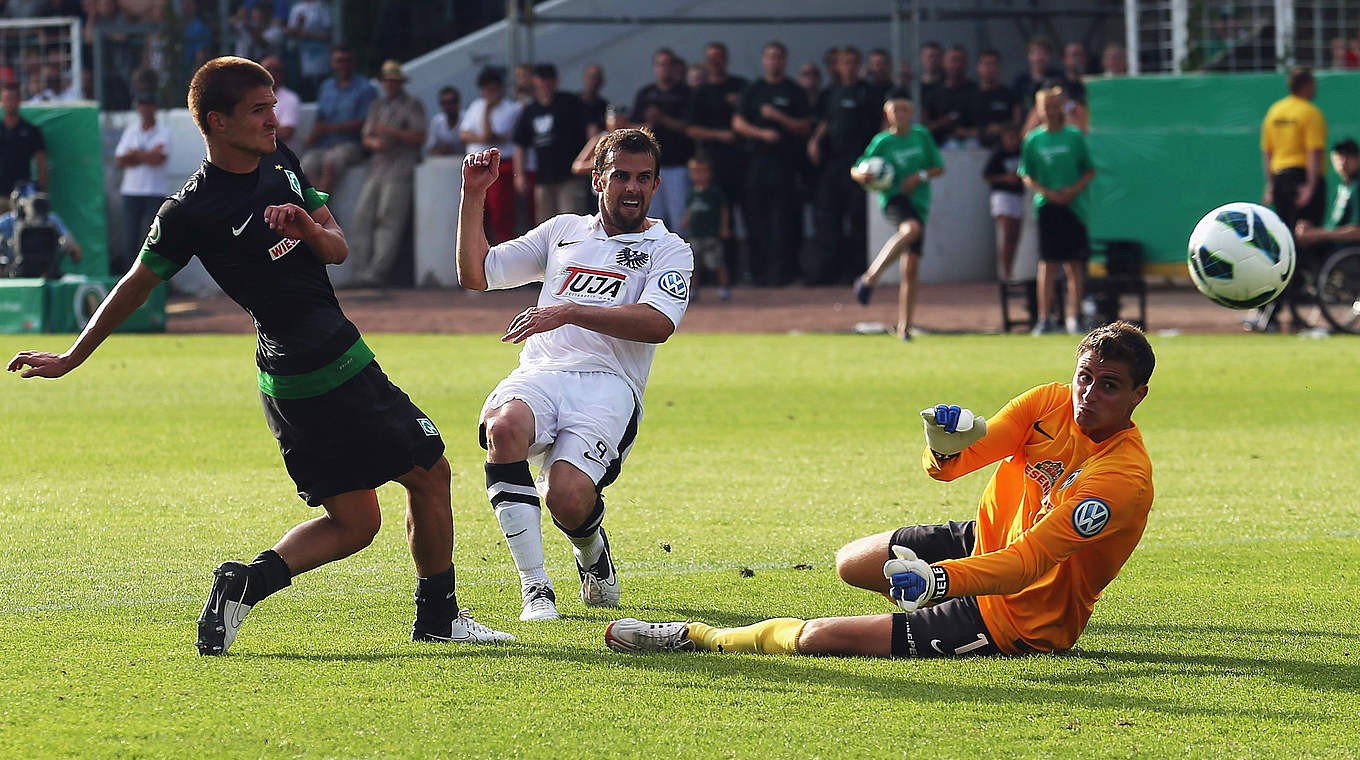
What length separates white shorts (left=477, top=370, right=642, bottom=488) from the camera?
618 centimetres

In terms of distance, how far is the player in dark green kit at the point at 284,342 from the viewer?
5234mm

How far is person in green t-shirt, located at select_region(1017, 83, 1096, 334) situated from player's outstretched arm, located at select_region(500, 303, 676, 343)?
11171 millimetres

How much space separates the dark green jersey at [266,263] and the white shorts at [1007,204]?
Answer: 15292 millimetres

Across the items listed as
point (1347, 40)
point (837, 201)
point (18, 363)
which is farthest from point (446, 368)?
point (1347, 40)

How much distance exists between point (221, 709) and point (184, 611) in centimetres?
138

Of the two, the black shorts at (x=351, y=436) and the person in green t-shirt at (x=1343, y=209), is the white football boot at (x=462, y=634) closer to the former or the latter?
the black shorts at (x=351, y=436)

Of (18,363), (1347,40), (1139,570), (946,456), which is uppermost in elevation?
(1347,40)

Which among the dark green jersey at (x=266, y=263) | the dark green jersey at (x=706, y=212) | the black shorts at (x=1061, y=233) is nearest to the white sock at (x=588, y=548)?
the dark green jersey at (x=266, y=263)

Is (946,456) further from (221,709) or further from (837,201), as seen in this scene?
(837,201)

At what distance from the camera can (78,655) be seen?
17.4 ft

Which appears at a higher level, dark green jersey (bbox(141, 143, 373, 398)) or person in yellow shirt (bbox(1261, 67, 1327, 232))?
person in yellow shirt (bbox(1261, 67, 1327, 232))

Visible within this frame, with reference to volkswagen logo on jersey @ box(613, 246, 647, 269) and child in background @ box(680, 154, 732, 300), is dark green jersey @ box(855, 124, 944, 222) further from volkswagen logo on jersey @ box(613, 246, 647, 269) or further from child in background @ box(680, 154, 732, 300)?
volkswagen logo on jersey @ box(613, 246, 647, 269)

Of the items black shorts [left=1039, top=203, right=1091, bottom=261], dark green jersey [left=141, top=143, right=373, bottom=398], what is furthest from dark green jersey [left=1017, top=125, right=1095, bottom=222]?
dark green jersey [left=141, top=143, right=373, bottom=398]

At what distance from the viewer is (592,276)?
650 cm
